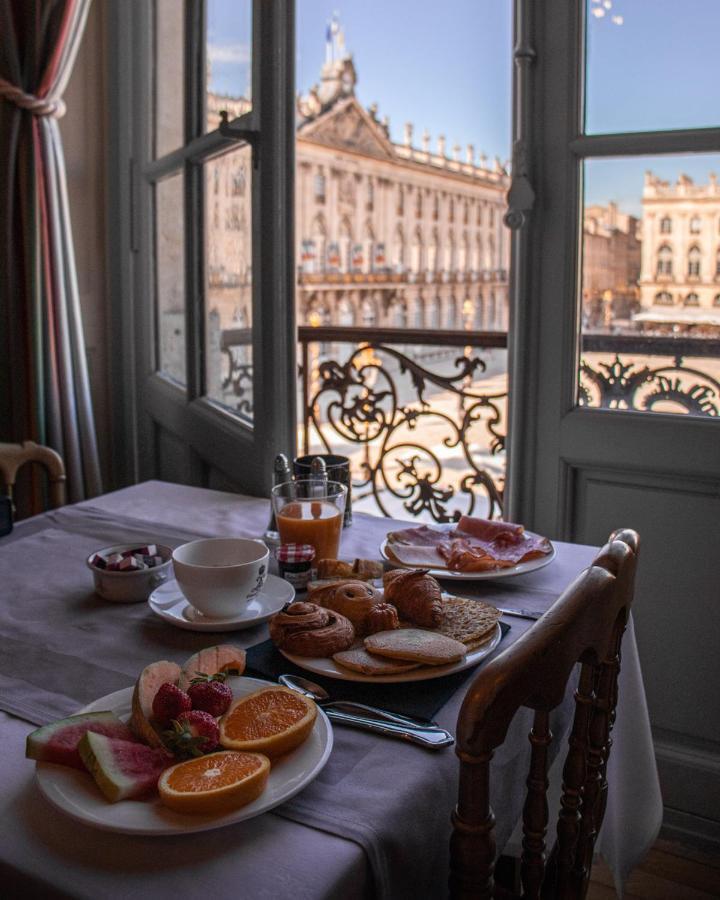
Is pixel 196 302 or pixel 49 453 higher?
pixel 196 302

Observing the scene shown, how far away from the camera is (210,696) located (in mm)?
766

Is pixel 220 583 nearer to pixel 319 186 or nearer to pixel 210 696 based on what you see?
pixel 210 696

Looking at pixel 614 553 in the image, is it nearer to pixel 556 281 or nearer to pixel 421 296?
pixel 556 281

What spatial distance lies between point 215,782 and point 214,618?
15.3 inches

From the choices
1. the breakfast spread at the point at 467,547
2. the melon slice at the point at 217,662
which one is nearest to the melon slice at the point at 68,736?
the melon slice at the point at 217,662

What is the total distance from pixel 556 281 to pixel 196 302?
3.05 feet

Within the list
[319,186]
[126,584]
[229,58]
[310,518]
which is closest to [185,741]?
[126,584]

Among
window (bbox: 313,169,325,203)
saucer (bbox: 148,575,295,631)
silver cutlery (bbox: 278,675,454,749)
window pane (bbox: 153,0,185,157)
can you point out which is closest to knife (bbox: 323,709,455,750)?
silver cutlery (bbox: 278,675,454,749)

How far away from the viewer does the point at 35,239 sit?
234 cm

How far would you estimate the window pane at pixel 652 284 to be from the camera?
180cm

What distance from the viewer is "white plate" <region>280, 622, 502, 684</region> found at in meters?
0.87

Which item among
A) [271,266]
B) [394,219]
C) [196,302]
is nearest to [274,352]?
[271,266]

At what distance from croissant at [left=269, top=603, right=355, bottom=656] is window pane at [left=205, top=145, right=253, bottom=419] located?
4.00 feet

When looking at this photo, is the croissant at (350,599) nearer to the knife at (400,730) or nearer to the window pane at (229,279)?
the knife at (400,730)
